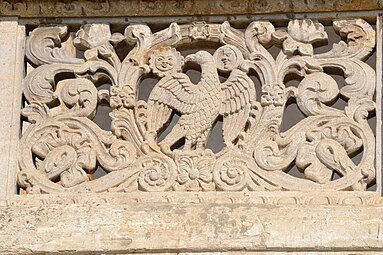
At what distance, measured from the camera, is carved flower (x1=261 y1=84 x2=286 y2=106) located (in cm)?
778

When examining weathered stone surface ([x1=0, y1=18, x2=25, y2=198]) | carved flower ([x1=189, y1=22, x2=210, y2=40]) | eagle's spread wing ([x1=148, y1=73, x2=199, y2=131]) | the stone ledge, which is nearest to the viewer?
the stone ledge

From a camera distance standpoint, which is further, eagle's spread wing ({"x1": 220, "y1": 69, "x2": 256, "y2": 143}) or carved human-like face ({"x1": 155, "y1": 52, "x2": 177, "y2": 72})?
carved human-like face ({"x1": 155, "y1": 52, "x2": 177, "y2": 72})

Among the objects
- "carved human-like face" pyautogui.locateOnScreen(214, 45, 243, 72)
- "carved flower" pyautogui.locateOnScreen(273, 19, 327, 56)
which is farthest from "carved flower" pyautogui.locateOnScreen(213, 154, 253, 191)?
"carved flower" pyautogui.locateOnScreen(273, 19, 327, 56)

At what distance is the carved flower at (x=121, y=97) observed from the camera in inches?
309

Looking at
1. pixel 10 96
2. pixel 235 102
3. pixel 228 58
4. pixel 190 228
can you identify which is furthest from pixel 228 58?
pixel 10 96

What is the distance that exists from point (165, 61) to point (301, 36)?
0.64 m

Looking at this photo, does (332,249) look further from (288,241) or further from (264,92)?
(264,92)

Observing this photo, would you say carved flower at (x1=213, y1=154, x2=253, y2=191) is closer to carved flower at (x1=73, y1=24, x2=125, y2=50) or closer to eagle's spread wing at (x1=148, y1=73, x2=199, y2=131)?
eagle's spread wing at (x1=148, y1=73, x2=199, y2=131)

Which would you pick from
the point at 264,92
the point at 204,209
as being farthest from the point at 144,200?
the point at 264,92

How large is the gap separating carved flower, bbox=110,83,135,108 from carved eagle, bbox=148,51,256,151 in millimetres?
96

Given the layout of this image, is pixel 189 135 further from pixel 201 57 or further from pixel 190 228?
pixel 190 228

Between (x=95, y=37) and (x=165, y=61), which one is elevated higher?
(x=95, y=37)

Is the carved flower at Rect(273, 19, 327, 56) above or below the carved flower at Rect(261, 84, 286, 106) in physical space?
above

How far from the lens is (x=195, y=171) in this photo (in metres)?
7.64
